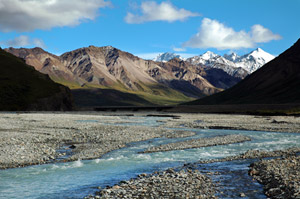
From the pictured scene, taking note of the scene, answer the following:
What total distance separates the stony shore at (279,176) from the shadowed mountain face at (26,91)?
13568 cm

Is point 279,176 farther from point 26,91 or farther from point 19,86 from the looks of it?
point 19,86

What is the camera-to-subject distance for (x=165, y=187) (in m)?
18.0

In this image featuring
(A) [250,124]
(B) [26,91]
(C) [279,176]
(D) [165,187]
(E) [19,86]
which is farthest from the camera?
(E) [19,86]

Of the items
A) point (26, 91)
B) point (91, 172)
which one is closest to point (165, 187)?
point (91, 172)

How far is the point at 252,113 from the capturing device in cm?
12012

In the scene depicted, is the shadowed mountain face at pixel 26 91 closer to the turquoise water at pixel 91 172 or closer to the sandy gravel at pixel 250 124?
the sandy gravel at pixel 250 124

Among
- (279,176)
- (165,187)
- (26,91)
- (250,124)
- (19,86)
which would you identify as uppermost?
(19,86)

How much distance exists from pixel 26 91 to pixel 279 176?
15444cm

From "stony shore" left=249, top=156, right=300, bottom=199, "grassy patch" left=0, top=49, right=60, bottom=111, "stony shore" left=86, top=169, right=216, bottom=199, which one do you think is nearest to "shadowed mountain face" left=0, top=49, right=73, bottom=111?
"grassy patch" left=0, top=49, right=60, bottom=111

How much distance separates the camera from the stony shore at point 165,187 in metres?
16.5

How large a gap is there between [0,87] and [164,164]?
144061 millimetres

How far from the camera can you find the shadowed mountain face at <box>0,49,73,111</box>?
14612 cm

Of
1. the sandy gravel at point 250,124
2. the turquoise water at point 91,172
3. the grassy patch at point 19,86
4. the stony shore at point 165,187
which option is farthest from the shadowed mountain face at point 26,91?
the stony shore at point 165,187

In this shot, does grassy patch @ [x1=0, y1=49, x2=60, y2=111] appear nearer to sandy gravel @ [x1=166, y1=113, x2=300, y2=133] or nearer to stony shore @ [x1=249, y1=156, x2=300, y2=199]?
sandy gravel @ [x1=166, y1=113, x2=300, y2=133]
